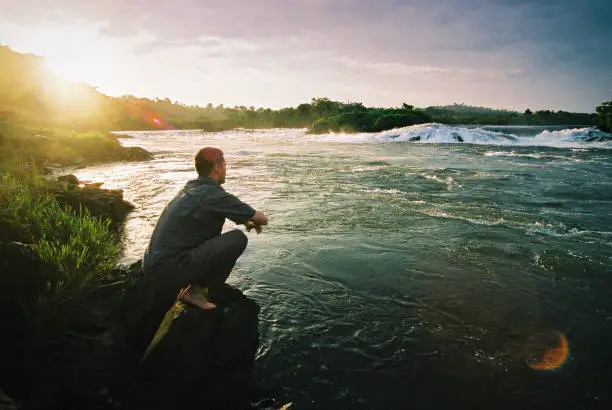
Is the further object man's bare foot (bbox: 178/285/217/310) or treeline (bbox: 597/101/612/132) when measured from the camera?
treeline (bbox: 597/101/612/132)

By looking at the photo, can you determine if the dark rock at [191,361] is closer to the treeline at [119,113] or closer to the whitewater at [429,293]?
the whitewater at [429,293]

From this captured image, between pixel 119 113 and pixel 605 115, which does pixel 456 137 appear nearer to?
pixel 605 115

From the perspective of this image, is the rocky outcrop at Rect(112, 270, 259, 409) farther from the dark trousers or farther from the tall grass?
the tall grass

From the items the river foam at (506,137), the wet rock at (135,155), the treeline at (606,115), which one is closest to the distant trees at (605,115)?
the treeline at (606,115)

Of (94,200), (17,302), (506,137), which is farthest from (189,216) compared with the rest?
(506,137)

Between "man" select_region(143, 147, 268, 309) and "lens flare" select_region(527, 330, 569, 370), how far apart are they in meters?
3.18

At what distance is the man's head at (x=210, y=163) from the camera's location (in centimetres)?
394

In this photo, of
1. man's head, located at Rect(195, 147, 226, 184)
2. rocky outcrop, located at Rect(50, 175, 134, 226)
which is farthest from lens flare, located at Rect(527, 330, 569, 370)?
rocky outcrop, located at Rect(50, 175, 134, 226)

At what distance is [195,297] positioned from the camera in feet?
13.1

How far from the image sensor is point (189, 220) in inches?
151

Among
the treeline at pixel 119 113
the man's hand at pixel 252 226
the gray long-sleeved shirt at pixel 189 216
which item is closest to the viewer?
the gray long-sleeved shirt at pixel 189 216

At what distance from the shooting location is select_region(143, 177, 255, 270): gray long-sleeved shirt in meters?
3.79

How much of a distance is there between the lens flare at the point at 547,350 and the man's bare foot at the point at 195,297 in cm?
337

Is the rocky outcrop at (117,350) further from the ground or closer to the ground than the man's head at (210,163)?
closer to the ground
